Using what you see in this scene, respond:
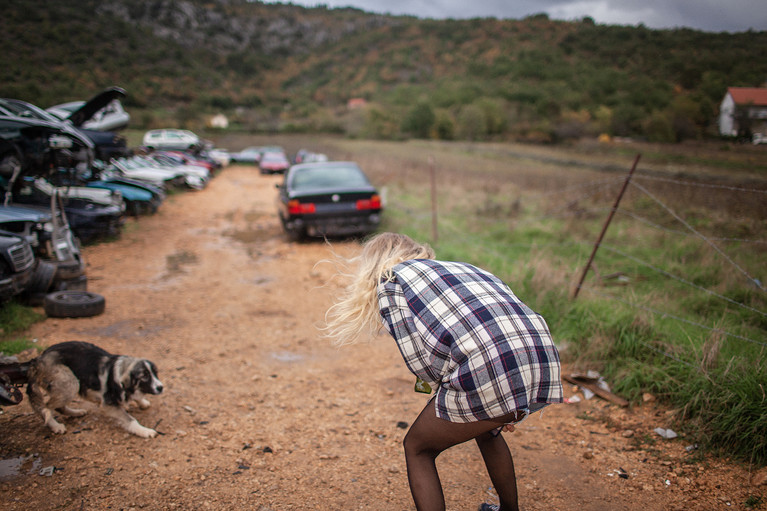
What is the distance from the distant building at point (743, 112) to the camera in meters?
5.75

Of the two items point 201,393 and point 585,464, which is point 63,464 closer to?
point 201,393

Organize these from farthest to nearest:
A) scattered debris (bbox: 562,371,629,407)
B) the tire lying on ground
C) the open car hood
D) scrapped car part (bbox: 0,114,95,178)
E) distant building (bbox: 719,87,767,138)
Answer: the open car hood
scrapped car part (bbox: 0,114,95,178)
distant building (bbox: 719,87,767,138)
the tire lying on ground
scattered debris (bbox: 562,371,629,407)

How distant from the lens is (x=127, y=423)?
3.08 m

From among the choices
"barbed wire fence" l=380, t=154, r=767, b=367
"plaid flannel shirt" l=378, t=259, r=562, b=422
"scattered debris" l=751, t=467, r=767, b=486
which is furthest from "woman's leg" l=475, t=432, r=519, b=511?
"barbed wire fence" l=380, t=154, r=767, b=367

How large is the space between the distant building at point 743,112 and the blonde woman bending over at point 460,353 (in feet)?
20.6

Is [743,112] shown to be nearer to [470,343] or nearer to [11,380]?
[470,343]

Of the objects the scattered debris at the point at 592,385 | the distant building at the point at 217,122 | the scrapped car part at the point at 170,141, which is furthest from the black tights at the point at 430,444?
the distant building at the point at 217,122

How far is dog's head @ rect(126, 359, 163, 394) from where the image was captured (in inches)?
121

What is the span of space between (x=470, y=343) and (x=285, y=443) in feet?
6.89

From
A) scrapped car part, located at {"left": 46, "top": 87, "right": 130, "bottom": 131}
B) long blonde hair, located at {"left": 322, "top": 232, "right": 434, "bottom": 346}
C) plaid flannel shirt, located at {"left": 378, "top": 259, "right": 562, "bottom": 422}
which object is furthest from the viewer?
scrapped car part, located at {"left": 46, "top": 87, "right": 130, "bottom": 131}

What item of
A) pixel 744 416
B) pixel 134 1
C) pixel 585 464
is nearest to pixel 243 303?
pixel 585 464

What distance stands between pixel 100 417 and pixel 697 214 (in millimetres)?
8224

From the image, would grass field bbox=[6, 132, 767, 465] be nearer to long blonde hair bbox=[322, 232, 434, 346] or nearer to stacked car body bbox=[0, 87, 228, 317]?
long blonde hair bbox=[322, 232, 434, 346]

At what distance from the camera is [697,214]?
687 cm
